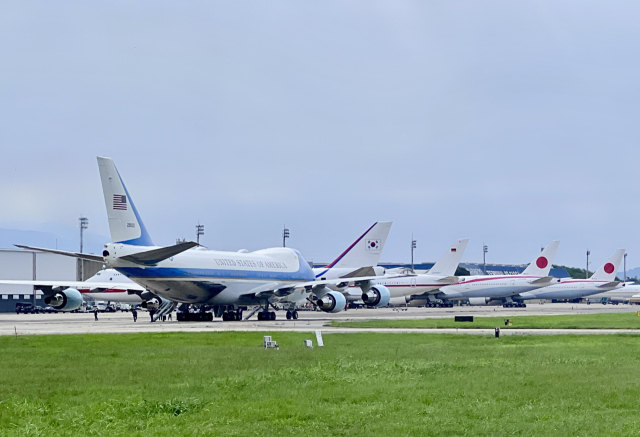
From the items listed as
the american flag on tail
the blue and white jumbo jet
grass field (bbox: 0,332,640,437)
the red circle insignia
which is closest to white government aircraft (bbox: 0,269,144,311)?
the blue and white jumbo jet

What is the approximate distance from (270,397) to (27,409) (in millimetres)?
4539

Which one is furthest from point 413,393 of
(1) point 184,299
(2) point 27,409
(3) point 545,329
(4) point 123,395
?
(1) point 184,299

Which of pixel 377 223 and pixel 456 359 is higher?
pixel 377 223

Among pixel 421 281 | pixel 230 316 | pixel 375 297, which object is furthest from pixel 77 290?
pixel 421 281

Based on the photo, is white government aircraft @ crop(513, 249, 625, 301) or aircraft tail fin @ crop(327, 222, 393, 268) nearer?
aircraft tail fin @ crop(327, 222, 393, 268)

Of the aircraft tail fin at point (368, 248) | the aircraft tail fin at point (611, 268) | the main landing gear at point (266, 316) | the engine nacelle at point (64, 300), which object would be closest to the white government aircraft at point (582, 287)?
the aircraft tail fin at point (611, 268)

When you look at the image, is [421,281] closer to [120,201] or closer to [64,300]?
[64,300]

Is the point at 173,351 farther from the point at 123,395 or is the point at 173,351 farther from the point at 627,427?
the point at 627,427

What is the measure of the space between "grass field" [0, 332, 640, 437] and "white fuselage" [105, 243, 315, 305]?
20.0m

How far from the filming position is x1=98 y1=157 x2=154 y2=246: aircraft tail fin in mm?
46344

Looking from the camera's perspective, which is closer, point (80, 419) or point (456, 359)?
point (80, 419)

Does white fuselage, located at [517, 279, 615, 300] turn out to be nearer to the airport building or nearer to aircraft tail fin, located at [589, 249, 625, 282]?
aircraft tail fin, located at [589, 249, 625, 282]

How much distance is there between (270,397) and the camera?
1572 centimetres

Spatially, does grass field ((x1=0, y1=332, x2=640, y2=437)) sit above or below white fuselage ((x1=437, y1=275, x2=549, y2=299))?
above
